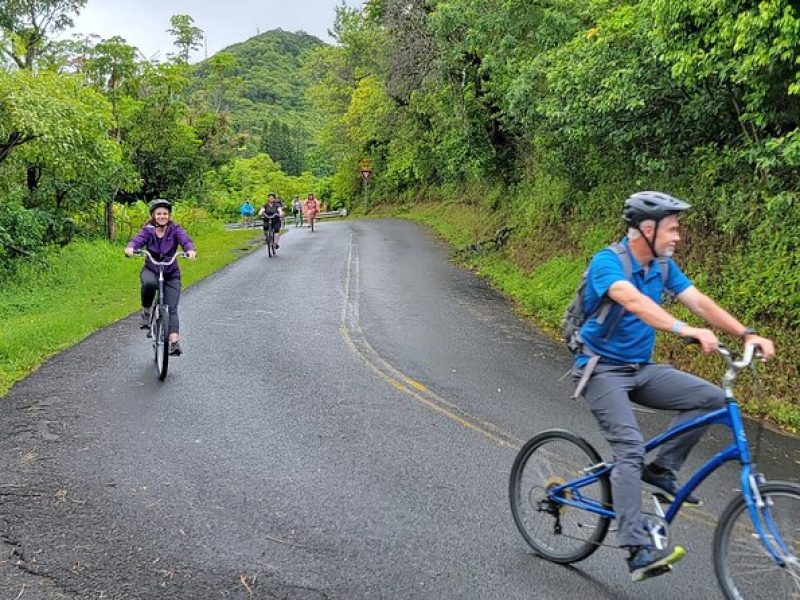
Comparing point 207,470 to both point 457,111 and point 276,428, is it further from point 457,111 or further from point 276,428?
point 457,111

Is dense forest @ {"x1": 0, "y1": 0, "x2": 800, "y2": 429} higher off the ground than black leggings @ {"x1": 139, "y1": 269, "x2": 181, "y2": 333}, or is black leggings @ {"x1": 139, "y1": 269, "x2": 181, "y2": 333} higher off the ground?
dense forest @ {"x1": 0, "y1": 0, "x2": 800, "y2": 429}

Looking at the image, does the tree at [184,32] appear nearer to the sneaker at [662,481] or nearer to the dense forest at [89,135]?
the dense forest at [89,135]

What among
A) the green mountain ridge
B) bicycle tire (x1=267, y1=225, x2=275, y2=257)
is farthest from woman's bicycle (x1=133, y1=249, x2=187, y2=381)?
the green mountain ridge

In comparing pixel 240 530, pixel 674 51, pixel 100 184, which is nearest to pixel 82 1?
pixel 100 184

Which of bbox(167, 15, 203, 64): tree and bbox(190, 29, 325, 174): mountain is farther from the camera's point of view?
bbox(190, 29, 325, 174): mountain

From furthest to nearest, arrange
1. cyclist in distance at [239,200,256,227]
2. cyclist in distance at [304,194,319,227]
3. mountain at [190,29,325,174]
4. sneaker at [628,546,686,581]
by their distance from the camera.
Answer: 1. mountain at [190,29,325,174]
2. cyclist in distance at [239,200,256,227]
3. cyclist in distance at [304,194,319,227]
4. sneaker at [628,546,686,581]

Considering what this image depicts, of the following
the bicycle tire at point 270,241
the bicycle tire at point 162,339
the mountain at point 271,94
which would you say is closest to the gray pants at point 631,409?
the bicycle tire at point 162,339

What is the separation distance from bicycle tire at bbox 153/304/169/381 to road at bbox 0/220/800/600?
7.5 inches

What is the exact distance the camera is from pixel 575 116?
11367mm

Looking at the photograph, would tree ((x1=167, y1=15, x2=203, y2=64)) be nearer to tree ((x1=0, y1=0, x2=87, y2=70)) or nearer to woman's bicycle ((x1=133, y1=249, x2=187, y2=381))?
tree ((x1=0, y1=0, x2=87, y2=70))

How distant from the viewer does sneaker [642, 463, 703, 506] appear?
153 inches

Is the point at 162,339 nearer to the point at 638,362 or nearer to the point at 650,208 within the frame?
the point at 638,362

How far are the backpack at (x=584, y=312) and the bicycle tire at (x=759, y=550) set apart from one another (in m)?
1.14

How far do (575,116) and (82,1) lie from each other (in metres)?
29.2
